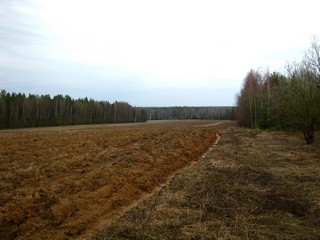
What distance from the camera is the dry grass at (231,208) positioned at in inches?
231

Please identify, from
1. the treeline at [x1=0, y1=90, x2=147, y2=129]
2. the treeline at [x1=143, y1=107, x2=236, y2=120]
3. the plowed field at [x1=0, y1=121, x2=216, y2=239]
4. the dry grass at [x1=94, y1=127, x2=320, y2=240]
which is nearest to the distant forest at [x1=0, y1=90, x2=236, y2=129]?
the treeline at [x1=0, y1=90, x2=147, y2=129]

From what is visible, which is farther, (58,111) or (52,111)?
(58,111)

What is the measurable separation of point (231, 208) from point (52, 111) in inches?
2990

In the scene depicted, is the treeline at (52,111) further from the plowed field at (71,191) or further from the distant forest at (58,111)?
the plowed field at (71,191)

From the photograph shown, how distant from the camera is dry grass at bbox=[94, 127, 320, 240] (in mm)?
5855

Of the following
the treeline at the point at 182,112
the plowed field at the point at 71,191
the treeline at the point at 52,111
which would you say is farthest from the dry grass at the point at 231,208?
the treeline at the point at 182,112

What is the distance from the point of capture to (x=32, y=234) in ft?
19.3

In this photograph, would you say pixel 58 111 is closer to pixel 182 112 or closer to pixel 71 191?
pixel 71 191

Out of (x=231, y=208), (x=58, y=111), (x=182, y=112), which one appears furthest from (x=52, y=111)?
(x=182, y=112)

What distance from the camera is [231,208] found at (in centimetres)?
727

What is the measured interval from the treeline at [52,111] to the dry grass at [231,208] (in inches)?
2414

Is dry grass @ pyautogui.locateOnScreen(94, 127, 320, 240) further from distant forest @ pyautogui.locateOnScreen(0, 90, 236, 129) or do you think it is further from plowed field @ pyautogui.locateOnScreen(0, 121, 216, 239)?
distant forest @ pyautogui.locateOnScreen(0, 90, 236, 129)

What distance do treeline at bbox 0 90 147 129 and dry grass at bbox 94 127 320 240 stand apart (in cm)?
6131

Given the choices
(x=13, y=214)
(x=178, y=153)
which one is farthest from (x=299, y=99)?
(x=13, y=214)
